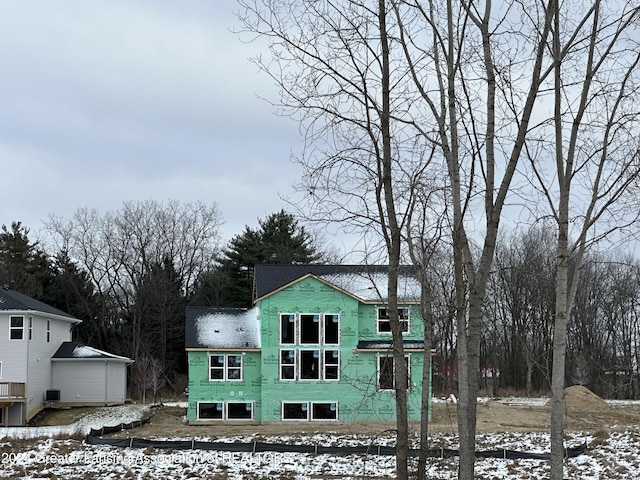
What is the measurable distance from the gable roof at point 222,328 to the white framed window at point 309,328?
1458 millimetres

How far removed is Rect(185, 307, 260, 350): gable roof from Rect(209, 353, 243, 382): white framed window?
51 centimetres

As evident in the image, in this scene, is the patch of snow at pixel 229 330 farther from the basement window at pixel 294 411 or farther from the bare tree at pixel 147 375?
the bare tree at pixel 147 375

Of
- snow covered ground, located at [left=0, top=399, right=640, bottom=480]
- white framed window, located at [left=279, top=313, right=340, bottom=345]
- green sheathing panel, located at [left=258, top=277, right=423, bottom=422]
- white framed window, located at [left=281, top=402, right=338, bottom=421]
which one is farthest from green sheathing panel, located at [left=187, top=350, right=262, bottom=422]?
snow covered ground, located at [left=0, top=399, right=640, bottom=480]

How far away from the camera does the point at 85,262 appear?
5656cm

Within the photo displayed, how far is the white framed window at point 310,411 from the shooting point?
3216 centimetres

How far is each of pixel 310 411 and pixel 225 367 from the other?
3910mm

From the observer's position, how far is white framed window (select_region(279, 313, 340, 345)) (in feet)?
107

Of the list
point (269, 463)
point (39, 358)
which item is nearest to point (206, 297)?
point (39, 358)

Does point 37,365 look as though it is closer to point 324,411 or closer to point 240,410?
point 240,410

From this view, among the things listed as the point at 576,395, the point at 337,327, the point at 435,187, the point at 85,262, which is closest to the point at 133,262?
the point at 85,262

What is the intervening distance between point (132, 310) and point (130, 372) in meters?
4.89

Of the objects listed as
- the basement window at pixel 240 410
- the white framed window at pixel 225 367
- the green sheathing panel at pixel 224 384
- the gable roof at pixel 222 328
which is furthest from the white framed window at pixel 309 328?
the basement window at pixel 240 410

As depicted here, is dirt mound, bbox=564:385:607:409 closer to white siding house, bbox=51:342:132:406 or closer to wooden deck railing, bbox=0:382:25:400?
white siding house, bbox=51:342:132:406

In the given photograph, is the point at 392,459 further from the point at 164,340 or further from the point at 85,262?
the point at 85,262
